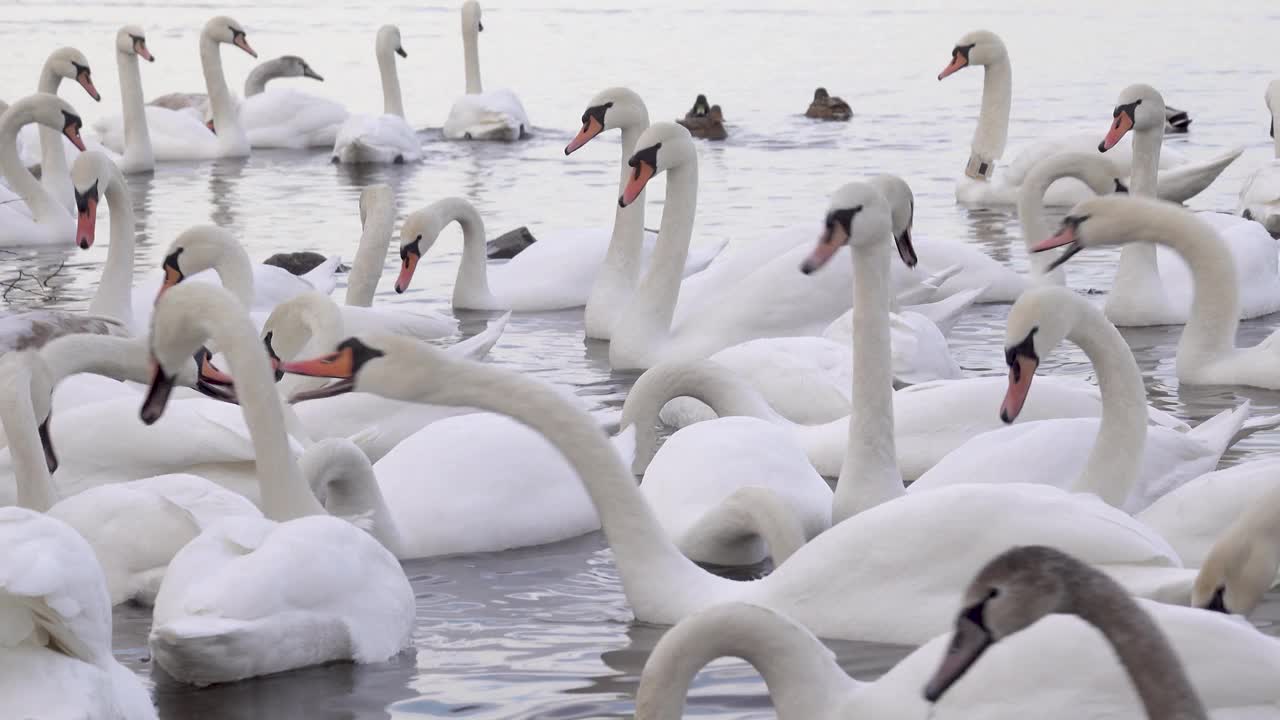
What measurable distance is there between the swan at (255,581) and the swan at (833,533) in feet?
1.43

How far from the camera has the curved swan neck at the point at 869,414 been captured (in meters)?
6.32

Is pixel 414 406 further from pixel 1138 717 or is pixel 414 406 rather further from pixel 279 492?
pixel 1138 717

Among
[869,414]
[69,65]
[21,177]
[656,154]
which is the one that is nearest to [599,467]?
[869,414]

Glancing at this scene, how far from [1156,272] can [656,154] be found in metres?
2.65

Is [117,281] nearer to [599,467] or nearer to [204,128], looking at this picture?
[599,467]

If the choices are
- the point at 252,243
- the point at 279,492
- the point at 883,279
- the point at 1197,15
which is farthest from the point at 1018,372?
the point at 1197,15

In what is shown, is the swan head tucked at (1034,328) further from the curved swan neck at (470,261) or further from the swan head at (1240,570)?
the curved swan neck at (470,261)

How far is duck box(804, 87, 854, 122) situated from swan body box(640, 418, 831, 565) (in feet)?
46.3

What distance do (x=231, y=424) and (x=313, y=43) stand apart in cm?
2862

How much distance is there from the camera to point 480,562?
6.38 meters

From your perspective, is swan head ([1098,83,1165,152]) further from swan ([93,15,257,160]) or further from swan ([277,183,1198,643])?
swan ([93,15,257,160])

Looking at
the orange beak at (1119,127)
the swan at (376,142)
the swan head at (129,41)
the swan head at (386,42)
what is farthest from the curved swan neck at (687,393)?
the swan head at (386,42)

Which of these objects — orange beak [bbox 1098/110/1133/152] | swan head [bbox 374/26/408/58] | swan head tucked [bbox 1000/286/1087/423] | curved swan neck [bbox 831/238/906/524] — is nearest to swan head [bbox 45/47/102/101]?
swan head [bbox 374/26/408/58]

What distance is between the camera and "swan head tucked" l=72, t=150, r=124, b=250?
994cm
